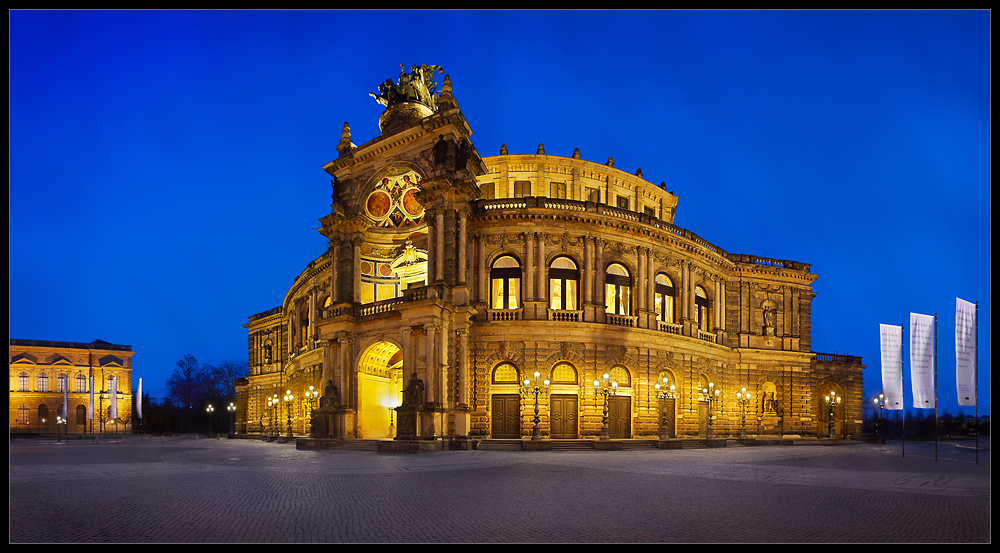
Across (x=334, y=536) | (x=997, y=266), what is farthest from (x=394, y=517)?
(x=997, y=266)

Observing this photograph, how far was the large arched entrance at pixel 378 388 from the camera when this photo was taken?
142 feet

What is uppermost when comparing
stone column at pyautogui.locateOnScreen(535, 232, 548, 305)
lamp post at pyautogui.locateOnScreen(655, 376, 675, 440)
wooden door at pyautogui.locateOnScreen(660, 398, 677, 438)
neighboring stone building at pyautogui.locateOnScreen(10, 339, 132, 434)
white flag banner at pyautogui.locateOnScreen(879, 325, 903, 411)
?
stone column at pyautogui.locateOnScreen(535, 232, 548, 305)

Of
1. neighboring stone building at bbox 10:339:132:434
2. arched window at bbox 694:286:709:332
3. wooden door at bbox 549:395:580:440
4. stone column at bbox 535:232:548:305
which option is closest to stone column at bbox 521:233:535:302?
stone column at bbox 535:232:548:305

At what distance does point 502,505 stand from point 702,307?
42.7 m

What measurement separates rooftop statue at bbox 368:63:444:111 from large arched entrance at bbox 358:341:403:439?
59.6 feet

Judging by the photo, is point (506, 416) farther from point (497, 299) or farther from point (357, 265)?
point (357, 265)

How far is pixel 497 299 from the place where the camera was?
4459 centimetres

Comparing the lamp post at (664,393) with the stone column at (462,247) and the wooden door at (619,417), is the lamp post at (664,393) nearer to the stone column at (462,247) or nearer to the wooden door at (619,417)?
the wooden door at (619,417)

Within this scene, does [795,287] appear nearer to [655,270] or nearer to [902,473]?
[655,270]

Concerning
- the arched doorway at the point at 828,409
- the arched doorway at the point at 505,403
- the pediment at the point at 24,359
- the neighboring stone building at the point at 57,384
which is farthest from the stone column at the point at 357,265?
the pediment at the point at 24,359

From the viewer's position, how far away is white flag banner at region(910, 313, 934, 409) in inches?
1191

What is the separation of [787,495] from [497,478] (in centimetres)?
810

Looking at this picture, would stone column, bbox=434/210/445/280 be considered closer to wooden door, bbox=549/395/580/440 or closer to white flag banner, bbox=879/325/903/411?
wooden door, bbox=549/395/580/440

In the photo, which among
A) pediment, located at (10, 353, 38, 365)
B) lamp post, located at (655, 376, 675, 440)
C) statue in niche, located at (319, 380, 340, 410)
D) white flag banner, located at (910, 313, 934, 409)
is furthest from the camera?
pediment, located at (10, 353, 38, 365)
